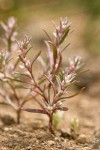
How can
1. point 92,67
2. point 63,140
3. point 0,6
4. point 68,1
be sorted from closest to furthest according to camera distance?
point 63,140 → point 92,67 → point 0,6 → point 68,1

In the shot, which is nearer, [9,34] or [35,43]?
[9,34]

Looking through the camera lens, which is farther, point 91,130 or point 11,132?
point 91,130

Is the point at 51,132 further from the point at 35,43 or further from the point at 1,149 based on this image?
the point at 35,43

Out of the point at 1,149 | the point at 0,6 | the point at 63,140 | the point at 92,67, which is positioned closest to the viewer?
the point at 1,149

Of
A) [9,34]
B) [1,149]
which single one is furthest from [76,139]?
[9,34]

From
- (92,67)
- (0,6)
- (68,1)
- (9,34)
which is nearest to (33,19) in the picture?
(68,1)

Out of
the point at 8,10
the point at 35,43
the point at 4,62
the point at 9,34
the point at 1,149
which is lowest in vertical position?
the point at 1,149

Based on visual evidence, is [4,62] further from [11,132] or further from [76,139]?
[76,139]

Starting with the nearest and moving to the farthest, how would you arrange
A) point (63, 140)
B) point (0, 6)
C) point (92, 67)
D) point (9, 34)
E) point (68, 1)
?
point (63, 140) → point (9, 34) → point (92, 67) → point (0, 6) → point (68, 1)

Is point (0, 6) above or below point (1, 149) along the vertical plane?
above
